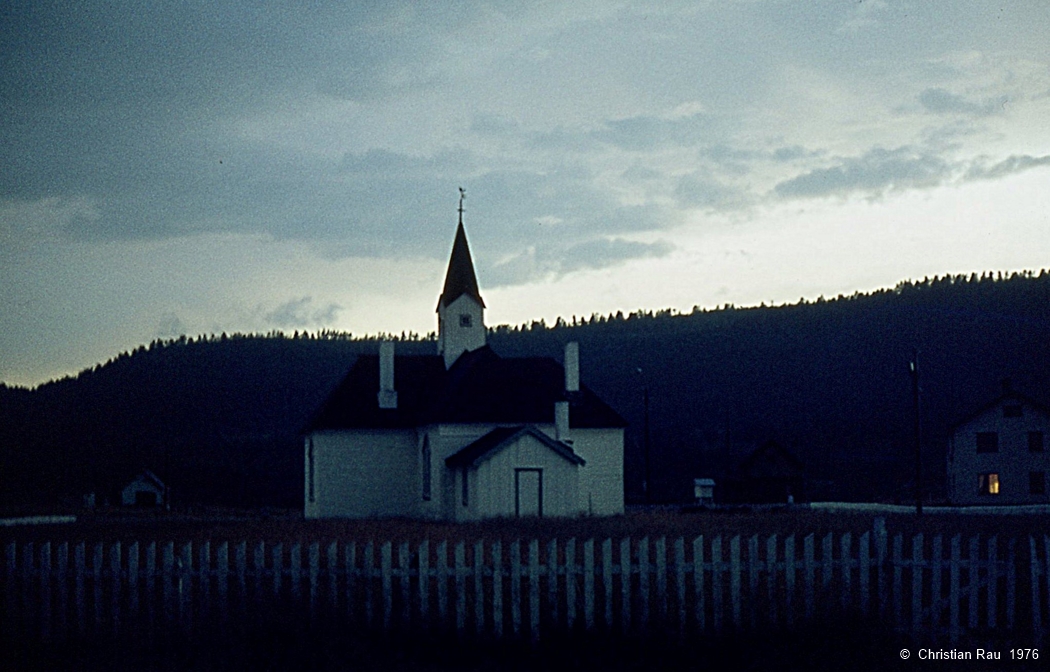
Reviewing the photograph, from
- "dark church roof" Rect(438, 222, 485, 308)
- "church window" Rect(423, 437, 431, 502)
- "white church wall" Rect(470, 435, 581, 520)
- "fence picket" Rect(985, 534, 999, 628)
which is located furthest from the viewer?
"dark church roof" Rect(438, 222, 485, 308)

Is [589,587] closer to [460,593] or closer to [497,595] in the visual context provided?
[497,595]

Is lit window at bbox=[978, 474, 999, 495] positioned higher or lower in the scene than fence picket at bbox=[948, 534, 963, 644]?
lower

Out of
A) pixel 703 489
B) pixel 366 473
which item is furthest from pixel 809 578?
pixel 703 489

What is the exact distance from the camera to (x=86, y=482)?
107 m

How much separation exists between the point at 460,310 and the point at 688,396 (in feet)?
365

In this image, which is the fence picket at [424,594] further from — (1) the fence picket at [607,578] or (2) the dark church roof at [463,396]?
(2) the dark church roof at [463,396]

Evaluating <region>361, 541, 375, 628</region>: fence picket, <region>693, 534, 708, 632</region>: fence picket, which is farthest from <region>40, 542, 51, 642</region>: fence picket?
<region>693, 534, 708, 632</region>: fence picket

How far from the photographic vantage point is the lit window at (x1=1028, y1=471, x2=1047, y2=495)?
67562 mm

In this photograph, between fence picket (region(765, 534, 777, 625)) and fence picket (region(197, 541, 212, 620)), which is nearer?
fence picket (region(765, 534, 777, 625))

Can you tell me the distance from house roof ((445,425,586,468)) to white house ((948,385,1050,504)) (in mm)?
34785

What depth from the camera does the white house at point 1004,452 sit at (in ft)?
223

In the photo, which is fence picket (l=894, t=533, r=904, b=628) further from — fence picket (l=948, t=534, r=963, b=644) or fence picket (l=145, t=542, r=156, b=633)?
fence picket (l=145, t=542, r=156, b=633)

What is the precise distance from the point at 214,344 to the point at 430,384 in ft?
507

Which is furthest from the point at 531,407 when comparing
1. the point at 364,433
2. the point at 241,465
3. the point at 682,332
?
the point at 682,332
